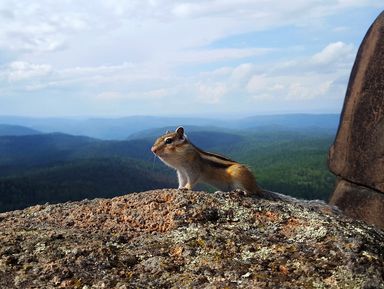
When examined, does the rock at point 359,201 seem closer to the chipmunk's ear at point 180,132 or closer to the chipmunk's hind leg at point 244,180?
the chipmunk's ear at point 180,132

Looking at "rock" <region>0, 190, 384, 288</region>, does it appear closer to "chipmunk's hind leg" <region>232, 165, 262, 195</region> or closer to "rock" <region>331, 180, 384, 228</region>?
"chipmunk's hind leg" <region>232, 165, 262, 195</region>

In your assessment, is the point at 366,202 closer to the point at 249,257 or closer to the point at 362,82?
the point at 362,82

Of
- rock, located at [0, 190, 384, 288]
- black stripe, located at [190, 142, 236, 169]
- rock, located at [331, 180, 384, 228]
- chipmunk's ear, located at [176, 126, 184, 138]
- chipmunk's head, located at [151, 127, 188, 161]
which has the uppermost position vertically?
chipmunk's ear, located at [176, 126, 184, 138]

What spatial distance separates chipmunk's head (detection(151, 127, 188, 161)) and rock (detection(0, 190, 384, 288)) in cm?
505

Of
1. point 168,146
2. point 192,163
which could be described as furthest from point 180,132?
point 192,163

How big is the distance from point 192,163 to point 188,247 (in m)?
7.06

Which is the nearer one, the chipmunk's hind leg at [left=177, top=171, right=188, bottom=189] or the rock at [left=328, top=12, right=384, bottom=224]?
the chipmunk's hind leg at [left=177, top=171, right=188, bottom=189]

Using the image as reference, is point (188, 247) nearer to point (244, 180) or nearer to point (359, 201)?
point (244, 180)

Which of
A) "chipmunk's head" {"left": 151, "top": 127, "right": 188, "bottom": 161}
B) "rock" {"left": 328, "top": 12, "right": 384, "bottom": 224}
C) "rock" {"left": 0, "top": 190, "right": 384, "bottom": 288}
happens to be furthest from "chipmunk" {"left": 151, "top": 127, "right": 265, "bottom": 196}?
"rock" {"left": 328, "top": 12, "right": 384, "bottom": 224}

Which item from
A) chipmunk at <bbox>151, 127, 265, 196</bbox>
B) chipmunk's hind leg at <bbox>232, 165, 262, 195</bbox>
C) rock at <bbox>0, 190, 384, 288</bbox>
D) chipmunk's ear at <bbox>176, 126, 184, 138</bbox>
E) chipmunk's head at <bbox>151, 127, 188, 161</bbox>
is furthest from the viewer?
chipmunk's ear at <bbox>176, 126, 184, 138</bbox>

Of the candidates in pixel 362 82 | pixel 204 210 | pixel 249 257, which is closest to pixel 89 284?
pixel 249 257

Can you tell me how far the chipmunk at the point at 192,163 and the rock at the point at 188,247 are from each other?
4.28 metres

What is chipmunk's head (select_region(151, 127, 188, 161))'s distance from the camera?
13617 millimetres

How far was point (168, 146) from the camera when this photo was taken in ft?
44.9
